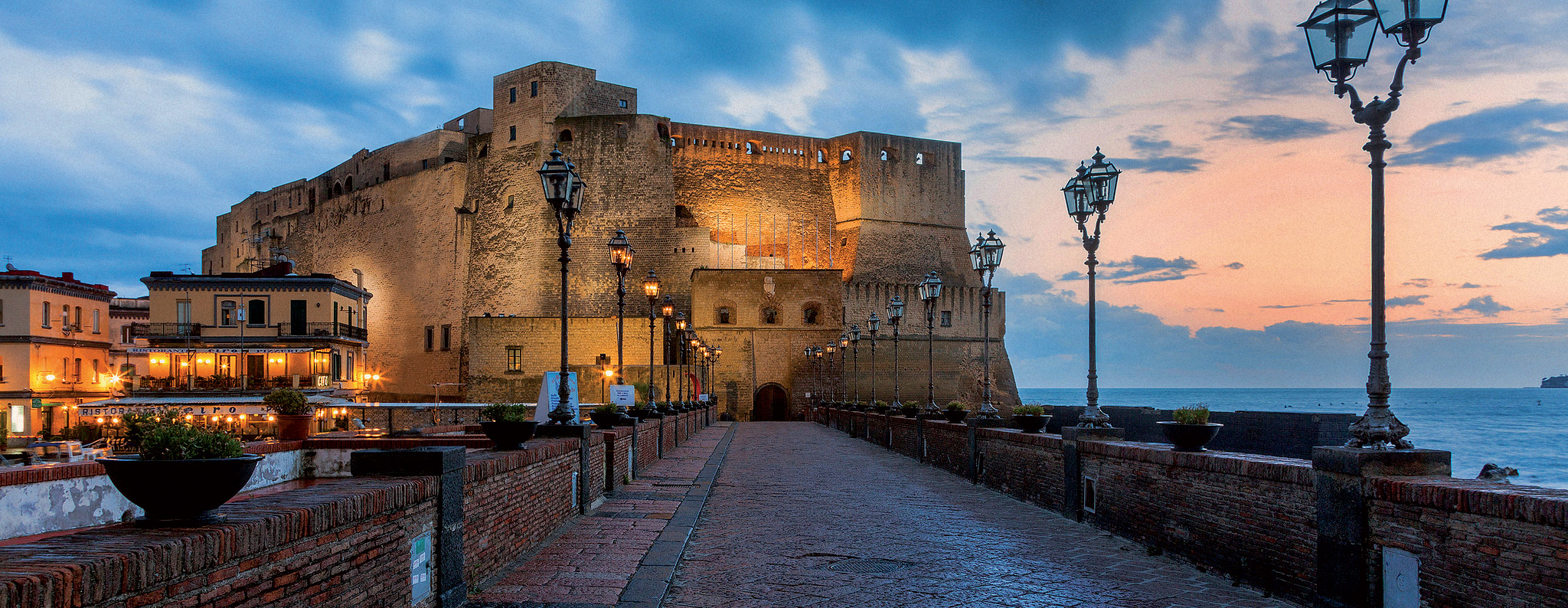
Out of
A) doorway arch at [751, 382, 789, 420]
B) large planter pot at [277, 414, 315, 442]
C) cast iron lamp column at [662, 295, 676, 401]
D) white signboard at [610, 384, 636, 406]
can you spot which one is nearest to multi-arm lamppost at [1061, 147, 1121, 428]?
large planter pot at [277, 414, 315, 442]

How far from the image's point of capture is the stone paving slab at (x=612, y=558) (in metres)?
6.15

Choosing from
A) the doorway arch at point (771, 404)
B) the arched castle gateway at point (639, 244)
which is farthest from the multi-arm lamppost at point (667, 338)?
the doorway arch at point (771, 404)

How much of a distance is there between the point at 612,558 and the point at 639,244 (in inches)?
1976

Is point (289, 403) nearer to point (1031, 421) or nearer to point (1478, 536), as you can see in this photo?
point (1031, 421)

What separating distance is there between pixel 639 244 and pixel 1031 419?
46.3 metres

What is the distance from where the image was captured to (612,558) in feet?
24.7

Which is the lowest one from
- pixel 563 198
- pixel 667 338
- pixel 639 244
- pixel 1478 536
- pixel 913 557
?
pixel 913 557

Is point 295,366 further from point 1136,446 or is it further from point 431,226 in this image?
point 1136,446

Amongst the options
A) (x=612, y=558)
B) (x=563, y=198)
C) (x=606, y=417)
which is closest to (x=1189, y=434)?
(x=612, y=558)

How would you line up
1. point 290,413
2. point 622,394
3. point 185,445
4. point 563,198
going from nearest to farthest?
point 185,445 → point 563,198 → point 290,413 → point 622,394

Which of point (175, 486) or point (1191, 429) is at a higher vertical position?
point (175, 486)

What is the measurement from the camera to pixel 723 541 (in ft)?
28.8

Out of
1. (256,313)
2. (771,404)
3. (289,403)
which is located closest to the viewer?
(289,403)

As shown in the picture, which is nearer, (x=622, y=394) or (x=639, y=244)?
(x=622, y=394)
